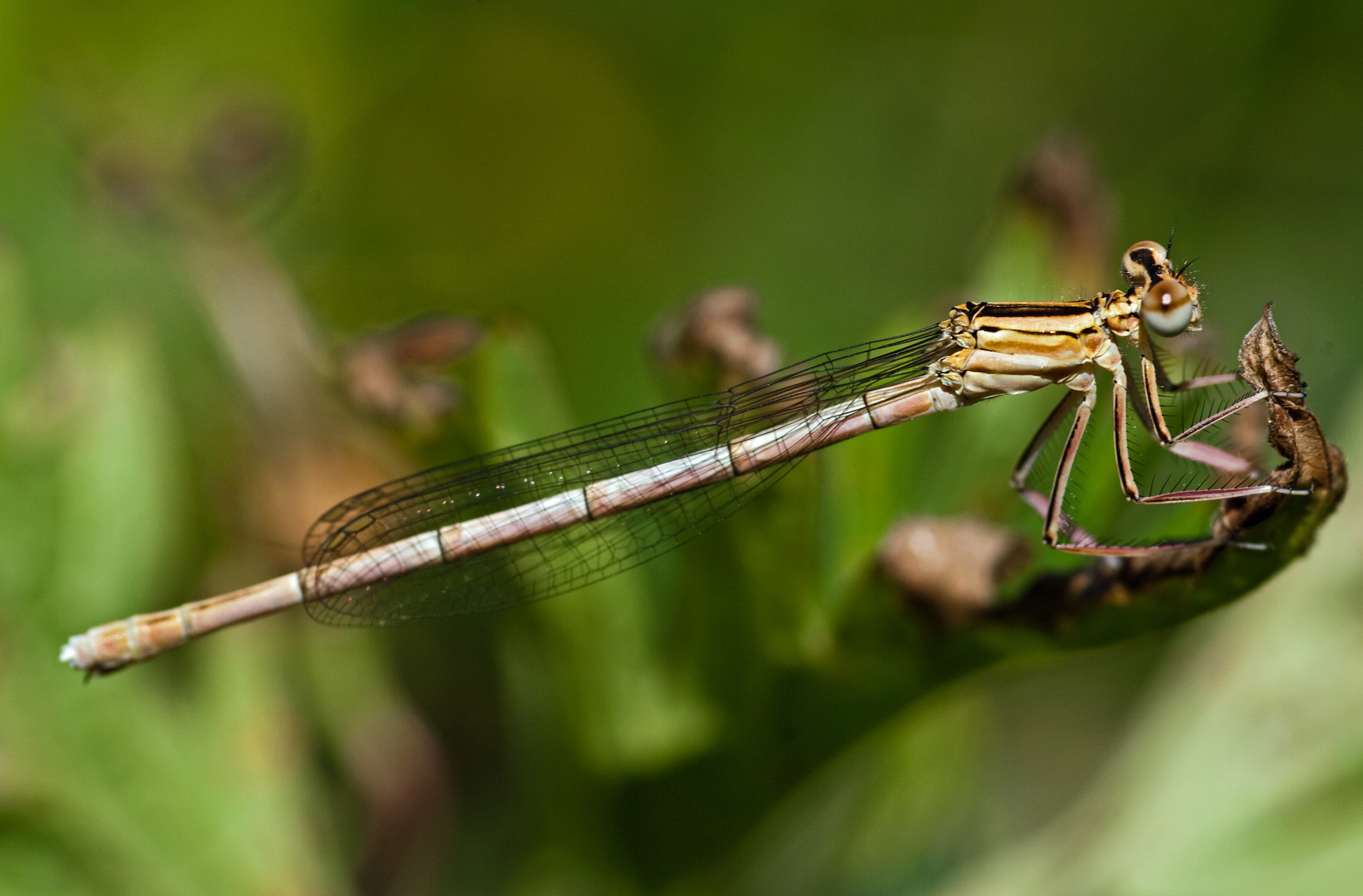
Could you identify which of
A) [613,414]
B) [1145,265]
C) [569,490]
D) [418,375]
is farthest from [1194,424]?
[613,414]

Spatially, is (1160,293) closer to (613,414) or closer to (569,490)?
(569,490)

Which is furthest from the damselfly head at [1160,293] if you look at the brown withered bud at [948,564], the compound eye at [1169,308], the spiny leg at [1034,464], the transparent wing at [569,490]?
the brown withered bud at [948,564]

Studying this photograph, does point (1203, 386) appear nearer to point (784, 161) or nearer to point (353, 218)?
point (784, 161)

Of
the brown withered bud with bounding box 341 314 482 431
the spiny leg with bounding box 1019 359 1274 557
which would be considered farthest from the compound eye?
the brown withered bud with bounding box 341 314 482 431

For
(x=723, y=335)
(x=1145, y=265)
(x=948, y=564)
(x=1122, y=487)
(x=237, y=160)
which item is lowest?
(x=948, y=564)

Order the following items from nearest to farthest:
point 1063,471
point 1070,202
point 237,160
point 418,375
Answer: point 418,375 < point 1063,471 < point 1070,202 < point 237,160

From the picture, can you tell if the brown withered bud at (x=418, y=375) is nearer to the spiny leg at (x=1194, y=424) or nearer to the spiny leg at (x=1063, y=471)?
the spiny leg at (x=1063, y=471)
